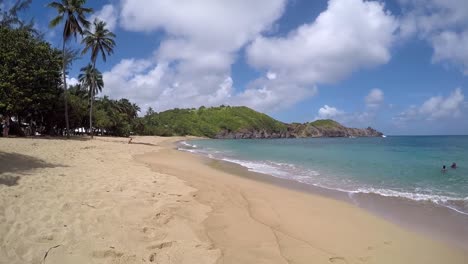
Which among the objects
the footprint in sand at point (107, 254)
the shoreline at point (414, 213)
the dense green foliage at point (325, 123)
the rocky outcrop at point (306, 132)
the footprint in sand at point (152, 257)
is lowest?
the shoreline at point (414, 213)

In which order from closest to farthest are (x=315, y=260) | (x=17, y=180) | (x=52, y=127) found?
(x=315, y=260), (x=17, y=180), (x=52, y=127)

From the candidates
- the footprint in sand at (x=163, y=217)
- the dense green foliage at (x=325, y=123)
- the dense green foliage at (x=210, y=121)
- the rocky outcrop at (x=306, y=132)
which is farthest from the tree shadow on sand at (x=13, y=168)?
the dense green foliage at (x=325, y=123)

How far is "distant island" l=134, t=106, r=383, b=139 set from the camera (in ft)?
386

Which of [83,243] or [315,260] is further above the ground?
[83,243]

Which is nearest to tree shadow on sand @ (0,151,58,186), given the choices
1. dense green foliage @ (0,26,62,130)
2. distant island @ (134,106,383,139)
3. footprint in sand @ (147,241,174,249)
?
footprint in sand @ (147,241,174,249)

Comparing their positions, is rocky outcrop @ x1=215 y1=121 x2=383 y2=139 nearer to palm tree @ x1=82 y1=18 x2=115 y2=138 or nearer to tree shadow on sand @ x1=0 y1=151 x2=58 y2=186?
palm tree @ x1=82 y1=18 x2=115 y2=138

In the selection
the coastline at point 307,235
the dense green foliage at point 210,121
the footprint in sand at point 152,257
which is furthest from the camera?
the dense green foliage at point 210,121

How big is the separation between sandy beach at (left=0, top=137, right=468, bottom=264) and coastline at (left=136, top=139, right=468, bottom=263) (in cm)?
2

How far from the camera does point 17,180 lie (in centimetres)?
720

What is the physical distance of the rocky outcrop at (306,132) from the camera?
14662 cm

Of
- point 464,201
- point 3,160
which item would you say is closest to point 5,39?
point 3,160

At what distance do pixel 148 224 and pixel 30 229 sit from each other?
71.2 inches

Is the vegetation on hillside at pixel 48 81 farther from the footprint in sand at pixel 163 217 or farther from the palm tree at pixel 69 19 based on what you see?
the footprint in sand at pixel 163 217

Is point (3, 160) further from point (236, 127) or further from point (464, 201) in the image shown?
point (236, 127)
